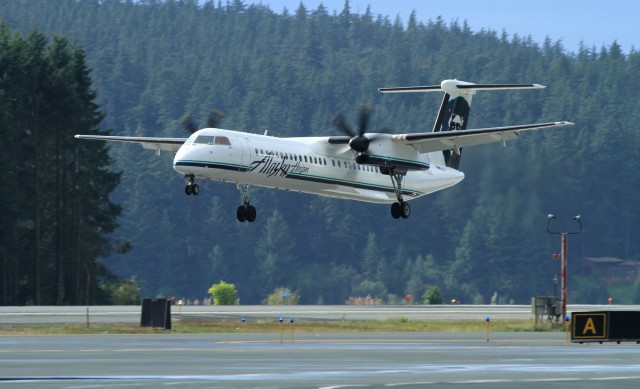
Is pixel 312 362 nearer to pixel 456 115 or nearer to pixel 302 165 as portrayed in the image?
pixel 302 165

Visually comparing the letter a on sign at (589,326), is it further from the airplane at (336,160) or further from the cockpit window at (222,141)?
the cockpit window at (222,141)

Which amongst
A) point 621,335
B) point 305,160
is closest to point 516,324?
point 305,160

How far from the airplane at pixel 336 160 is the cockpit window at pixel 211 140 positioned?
40 mm

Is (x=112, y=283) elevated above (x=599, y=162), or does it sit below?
below

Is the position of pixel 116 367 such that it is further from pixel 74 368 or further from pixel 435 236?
pixel 435 236

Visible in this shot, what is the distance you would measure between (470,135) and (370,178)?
16.4 ft

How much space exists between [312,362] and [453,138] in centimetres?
2834

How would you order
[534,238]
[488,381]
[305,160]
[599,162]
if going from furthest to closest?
[599,162] → [534,238] → [305,160] → [488,381]

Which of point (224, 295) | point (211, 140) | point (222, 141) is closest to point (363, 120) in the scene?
point (222, 141)

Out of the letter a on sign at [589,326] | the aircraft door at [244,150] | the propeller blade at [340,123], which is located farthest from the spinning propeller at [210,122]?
the letter a on sign at [589,326]

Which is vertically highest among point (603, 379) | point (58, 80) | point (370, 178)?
point (58, 80)

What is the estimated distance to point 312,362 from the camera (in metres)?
33.6

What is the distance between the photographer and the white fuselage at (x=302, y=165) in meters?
51.3

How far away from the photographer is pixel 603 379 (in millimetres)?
27859
